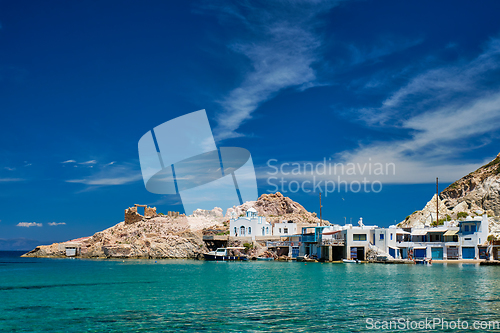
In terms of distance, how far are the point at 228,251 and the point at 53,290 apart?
6057cm

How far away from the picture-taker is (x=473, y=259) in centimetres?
6906

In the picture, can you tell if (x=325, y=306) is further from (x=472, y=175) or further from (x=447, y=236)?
(x=472, y=175)

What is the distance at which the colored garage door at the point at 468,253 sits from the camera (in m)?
70.1

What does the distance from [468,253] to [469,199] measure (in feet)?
108

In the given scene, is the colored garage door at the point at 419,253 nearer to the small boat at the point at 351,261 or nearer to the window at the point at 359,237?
the window at the point at 359,237

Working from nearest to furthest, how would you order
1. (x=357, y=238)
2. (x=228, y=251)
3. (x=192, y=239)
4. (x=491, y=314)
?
(x=491, y=314) → (x=357, y=238) → (x=228, y=251) → (x=192, y=239)

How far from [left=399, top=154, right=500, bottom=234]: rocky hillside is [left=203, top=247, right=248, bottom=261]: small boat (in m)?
42.4

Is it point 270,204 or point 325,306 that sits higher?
point 270,204

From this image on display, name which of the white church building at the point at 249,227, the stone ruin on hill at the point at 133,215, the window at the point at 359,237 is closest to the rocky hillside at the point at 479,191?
the window at the point at 359,237

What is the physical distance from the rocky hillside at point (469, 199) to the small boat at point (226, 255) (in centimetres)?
4239

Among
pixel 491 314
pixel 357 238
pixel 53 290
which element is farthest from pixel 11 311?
pixel 357 238

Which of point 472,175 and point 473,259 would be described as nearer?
point 473,259

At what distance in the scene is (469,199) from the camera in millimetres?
98375

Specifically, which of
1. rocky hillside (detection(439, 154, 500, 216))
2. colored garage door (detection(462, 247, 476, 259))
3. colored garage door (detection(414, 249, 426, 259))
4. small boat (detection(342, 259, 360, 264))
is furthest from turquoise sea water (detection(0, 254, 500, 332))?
rocky hillside (detection(439, 154, 500, 216))
